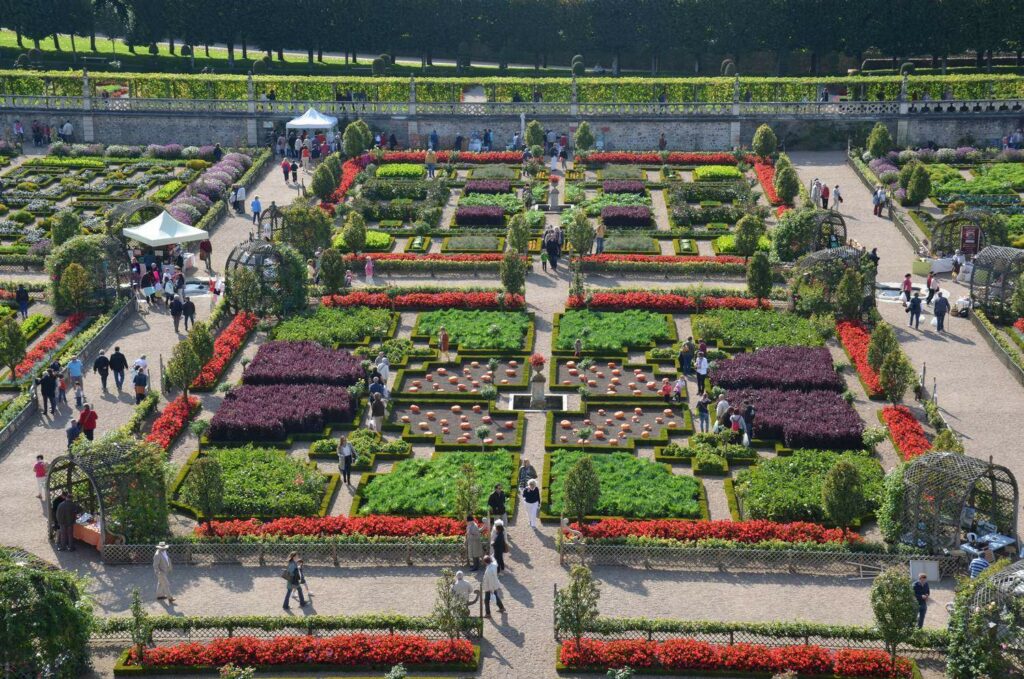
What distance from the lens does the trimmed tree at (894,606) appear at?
2967cm

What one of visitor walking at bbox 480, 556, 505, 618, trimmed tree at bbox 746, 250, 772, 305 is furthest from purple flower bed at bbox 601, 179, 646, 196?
visitor walking at bbox 480, 556, 505, 618

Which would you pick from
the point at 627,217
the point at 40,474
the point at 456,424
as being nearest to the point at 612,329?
the point at 456,424

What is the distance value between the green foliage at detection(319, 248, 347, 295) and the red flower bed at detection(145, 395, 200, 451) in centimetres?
938

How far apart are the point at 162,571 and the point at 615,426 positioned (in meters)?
14.4

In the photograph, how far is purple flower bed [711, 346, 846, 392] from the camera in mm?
44875

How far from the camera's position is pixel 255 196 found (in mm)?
67625

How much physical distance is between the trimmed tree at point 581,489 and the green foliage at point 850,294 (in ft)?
56.4

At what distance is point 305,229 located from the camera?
188 ft

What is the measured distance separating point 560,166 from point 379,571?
4082cm

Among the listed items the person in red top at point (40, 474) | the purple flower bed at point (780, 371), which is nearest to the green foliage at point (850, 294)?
the purple flower bed at point (780, 371)

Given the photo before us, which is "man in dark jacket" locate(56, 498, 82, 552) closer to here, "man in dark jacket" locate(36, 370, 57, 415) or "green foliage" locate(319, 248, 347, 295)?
"man in dark jacket" locate(36, 370, 57, 415)

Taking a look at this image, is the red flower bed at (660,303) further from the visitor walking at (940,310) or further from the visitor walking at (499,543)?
the visitor walking at (499,543)

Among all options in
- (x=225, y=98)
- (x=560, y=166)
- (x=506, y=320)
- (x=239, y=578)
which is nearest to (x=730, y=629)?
(x=239, y=578)

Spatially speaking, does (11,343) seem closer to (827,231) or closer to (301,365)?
(301,365)
